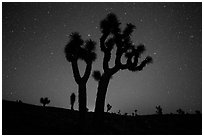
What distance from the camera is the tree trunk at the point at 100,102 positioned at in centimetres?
1062

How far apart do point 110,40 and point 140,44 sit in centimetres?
201

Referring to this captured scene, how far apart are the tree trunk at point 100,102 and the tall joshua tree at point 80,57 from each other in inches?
39.2

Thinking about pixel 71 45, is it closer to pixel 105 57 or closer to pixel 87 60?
pixel 87 60

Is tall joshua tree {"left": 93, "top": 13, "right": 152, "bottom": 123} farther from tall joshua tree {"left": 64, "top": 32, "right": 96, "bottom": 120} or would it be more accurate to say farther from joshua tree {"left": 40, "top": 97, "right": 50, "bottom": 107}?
joshua tree {"left": 40, "top": 97, "right": 50, "bottom": 107}

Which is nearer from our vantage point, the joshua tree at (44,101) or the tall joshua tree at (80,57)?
the tall joshua tree at (80,57)

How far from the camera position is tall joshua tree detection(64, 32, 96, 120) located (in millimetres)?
10383

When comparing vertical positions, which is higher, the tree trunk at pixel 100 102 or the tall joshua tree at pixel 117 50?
the tall joshua tree at pixel 117 50

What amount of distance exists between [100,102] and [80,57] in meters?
2.81

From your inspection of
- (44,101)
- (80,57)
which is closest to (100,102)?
(80,57)

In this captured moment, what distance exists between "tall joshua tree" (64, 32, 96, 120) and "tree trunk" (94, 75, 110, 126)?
3.27ft

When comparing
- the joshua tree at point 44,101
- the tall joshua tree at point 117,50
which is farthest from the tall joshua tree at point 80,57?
the joshua tree at point 44,101

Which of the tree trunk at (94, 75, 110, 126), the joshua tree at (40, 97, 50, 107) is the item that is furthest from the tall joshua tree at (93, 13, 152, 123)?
the joshua tree at (40, 97, 50, 107)

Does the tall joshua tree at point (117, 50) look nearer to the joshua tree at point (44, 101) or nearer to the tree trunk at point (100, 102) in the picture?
the tree trunk at point (100, 102)

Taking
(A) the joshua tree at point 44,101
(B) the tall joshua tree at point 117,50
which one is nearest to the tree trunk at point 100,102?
(B) the tall joshua tree at point 117,50
